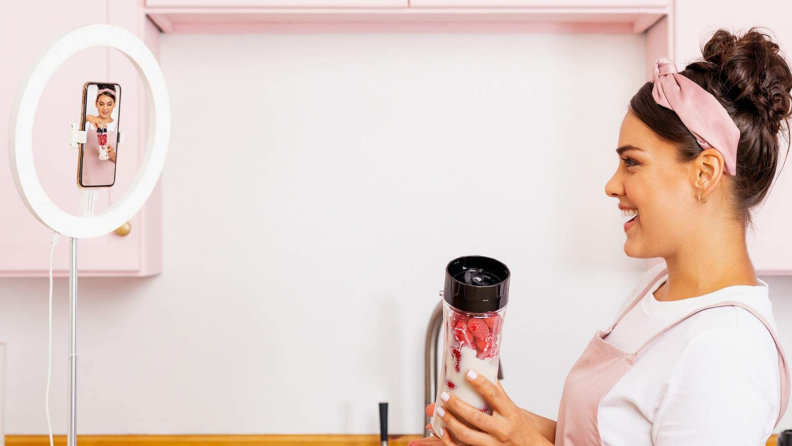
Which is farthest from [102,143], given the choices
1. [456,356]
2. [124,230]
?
[456,356]

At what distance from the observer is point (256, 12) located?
134cm

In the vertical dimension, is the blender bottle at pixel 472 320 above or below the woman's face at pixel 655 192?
below

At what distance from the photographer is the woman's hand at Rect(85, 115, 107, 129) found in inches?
34.1

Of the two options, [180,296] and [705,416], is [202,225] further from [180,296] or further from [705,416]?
[705,416]

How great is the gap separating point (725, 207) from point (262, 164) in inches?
40.3

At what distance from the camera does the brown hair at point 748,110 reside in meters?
0.87

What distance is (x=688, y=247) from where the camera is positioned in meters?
0.91

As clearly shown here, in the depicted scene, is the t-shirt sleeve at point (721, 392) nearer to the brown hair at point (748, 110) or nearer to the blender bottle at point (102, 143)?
the brown hair at point (748, 110)

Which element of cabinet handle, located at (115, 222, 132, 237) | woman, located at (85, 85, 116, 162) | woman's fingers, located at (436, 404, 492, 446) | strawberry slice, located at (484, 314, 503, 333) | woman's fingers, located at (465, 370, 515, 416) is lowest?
woman's fingers, located at (436, 404, 492, 446)

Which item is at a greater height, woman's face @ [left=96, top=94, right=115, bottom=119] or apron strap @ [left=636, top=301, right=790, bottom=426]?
woman's face @ [left=96, top=94, right=115, bottom=119]

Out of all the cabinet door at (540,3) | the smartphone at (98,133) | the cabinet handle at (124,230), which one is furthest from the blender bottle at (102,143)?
the cabinet door at (540,3)

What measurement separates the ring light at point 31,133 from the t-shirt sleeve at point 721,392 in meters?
0.76

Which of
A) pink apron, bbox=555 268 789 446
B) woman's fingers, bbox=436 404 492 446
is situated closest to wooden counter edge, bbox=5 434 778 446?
pink apron, bbox=555 268 789 446

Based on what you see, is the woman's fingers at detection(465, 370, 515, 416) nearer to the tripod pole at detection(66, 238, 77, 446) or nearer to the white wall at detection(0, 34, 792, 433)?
the tripod pole at detection(66, 238, 77, 446)
